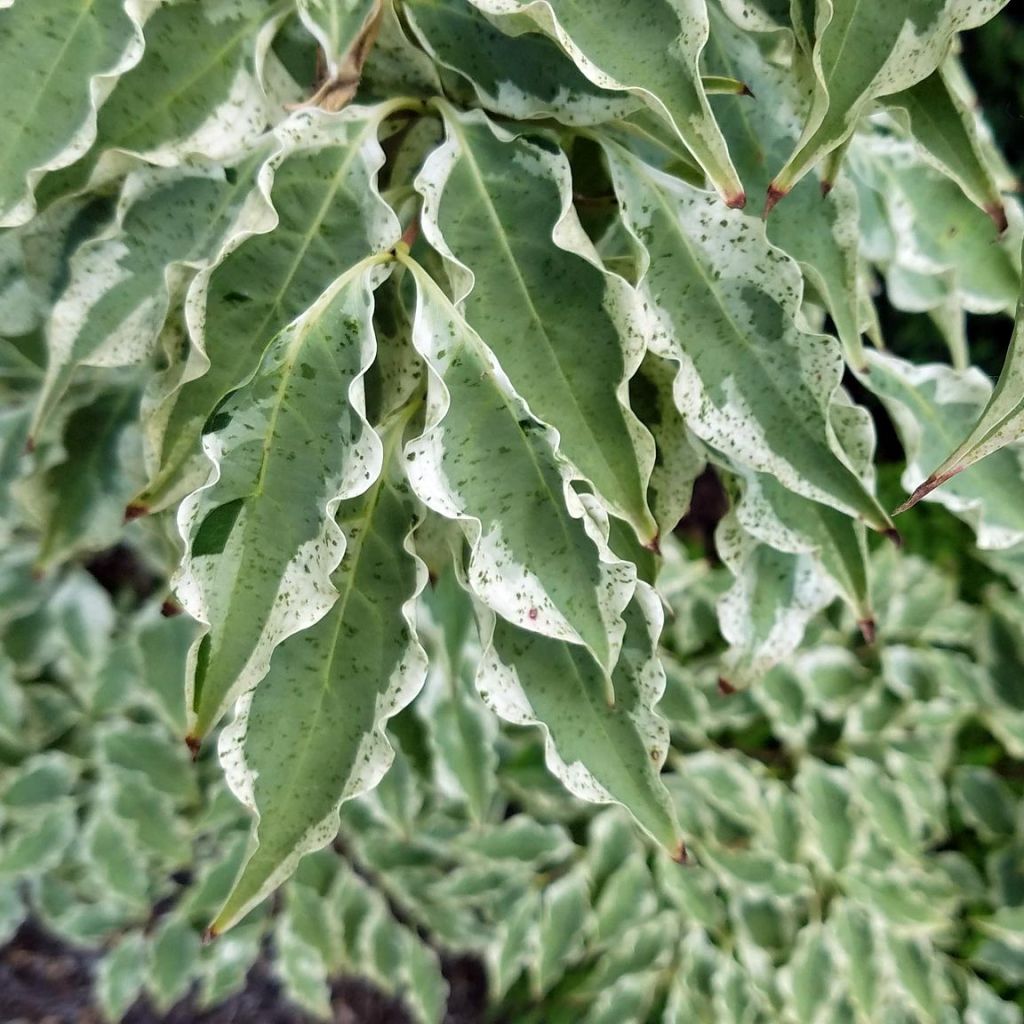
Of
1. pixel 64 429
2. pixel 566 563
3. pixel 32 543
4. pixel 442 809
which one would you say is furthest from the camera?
pixel 442 809

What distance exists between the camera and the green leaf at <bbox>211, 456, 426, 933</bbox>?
470 millimetres

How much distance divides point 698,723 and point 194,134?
1.02 m

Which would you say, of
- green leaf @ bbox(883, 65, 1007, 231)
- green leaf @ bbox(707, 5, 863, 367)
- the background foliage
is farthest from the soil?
green leaf @ bbox(883, 65, 1007, 231)

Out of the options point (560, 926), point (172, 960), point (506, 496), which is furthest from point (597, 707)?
point (172, 960)

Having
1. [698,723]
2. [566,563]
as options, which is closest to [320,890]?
[698,723]

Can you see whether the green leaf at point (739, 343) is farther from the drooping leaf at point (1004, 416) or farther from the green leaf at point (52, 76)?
the green leaf at point (52, 76)

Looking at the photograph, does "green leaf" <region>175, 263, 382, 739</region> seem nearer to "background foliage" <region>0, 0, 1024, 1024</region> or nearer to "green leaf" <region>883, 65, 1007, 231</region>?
"background foliage" <region>0, 0, 1024, 1024</region>

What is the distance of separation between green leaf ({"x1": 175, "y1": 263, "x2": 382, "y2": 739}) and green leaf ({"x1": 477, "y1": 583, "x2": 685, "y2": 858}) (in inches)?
4.7

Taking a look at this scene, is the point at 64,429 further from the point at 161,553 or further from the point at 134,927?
the point at 134,927

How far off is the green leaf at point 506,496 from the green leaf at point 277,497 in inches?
1.4

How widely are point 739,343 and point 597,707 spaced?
226 mm

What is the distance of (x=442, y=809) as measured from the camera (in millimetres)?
1266

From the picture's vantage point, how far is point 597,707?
0.51m

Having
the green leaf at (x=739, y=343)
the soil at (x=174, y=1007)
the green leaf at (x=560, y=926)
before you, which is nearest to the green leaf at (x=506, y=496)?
the green leaf at (x=739, y=343)
